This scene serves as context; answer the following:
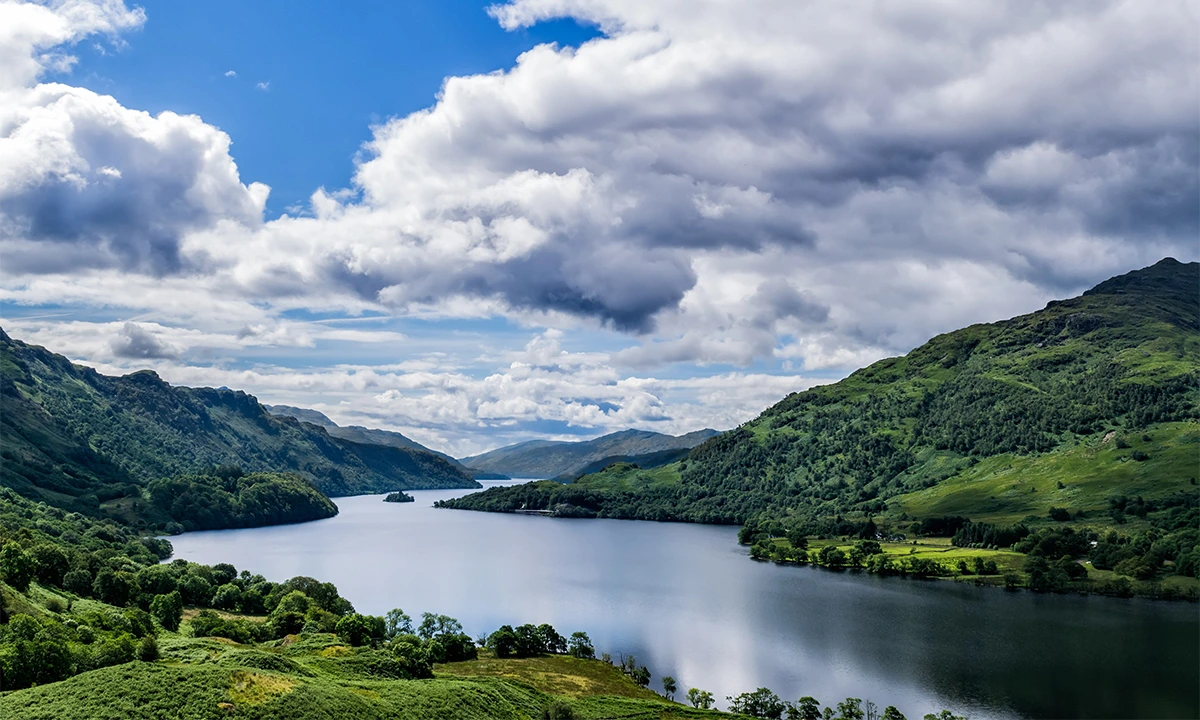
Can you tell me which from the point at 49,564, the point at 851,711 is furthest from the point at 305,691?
the point at 49,564

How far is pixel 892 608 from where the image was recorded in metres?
144

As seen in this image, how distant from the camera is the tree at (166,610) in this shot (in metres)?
97.3

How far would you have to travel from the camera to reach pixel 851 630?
124938 mm

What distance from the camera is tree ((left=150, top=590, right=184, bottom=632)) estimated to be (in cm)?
9731

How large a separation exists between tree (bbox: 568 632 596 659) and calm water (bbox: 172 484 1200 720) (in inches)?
231

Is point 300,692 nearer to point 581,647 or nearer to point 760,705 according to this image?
point 760,705

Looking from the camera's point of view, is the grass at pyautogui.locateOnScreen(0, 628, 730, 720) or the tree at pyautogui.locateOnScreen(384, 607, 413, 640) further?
the tree at pyautogui.locateOnScreen(384, 607, 413, 640)

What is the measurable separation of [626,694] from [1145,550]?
150163mm

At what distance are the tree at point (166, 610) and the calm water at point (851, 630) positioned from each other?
1677 inches

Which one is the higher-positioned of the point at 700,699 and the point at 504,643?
the point at 504,643

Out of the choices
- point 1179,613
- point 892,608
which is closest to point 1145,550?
Answer: point 1179,613

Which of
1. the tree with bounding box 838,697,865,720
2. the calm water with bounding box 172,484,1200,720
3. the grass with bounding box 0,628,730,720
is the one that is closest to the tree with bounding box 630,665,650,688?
the grass with bounding box 0,628,730,720

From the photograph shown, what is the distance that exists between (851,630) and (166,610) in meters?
101

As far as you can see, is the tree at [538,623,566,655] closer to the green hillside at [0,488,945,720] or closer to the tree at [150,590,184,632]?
the green hillside at [0,488,945,720]
